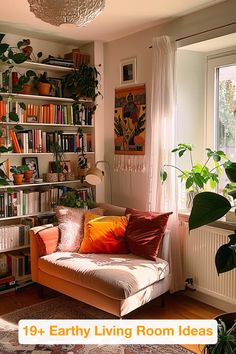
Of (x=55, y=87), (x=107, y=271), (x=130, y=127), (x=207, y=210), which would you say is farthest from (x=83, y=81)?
(x=207, y=210)

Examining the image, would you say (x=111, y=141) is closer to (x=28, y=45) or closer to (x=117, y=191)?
(x=117, y=191)

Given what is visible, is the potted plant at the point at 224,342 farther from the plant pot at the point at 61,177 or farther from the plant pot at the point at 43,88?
the plant pot at the point at 43,88

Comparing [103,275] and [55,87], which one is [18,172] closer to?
[55,87]

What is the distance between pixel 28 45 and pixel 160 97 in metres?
1.44

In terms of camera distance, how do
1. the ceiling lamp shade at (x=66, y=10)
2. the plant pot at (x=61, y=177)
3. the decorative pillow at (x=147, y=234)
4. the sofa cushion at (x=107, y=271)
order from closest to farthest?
1. the ceiling lamp shade at (x=66, y=10)
2. the sofa cushion at (x=107, y=271)
3. the decorative pillow at (x=147, y=234)
4. the plant pot at (x=61, y=177)

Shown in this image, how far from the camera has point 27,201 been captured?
148 inches

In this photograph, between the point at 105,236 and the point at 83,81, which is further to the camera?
the point at 83,81

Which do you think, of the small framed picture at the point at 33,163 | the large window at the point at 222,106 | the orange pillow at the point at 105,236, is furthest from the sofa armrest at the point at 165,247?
the small framed picture at the point at 33,163

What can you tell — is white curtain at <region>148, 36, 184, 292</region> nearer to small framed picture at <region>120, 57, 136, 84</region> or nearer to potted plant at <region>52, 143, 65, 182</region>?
small framed picture at <region>120, 57, 136, 84</region>

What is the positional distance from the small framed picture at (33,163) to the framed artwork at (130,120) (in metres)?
0.86

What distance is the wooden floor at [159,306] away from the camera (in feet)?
10.1

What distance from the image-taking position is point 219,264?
1.50 m

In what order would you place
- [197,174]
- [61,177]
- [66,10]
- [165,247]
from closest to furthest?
[66,10] → [197,174] → [165,247] → [61,177]

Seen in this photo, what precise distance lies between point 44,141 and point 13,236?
1.00m
